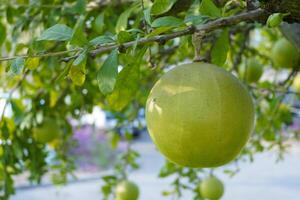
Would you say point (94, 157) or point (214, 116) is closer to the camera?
point (214, 116)

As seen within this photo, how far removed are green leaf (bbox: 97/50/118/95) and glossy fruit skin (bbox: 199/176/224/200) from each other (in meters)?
1.38

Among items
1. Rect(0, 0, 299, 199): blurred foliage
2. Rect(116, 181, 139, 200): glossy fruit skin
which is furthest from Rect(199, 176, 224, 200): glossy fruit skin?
Rect(116, 181, 139, 200): glossy fruit skin

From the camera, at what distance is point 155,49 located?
1904 millimetres

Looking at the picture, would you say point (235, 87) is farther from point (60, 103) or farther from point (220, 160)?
point (60, 103)

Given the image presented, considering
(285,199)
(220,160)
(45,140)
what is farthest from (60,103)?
(285,199)

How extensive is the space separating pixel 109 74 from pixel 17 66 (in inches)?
6.2

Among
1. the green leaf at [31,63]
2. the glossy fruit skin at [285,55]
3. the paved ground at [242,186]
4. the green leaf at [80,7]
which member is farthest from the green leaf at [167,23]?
the paved ground at [242,186]

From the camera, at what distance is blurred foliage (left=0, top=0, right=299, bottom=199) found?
0.87 metres

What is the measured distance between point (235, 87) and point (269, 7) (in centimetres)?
15

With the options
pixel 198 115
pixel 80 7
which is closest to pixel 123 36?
pixel 198 115

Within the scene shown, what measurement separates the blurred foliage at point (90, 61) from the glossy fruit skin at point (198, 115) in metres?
0.09

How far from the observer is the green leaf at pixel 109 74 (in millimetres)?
856

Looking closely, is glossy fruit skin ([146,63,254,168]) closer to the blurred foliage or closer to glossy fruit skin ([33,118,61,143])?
the blurred foliage

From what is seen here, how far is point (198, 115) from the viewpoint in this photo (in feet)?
2.66
